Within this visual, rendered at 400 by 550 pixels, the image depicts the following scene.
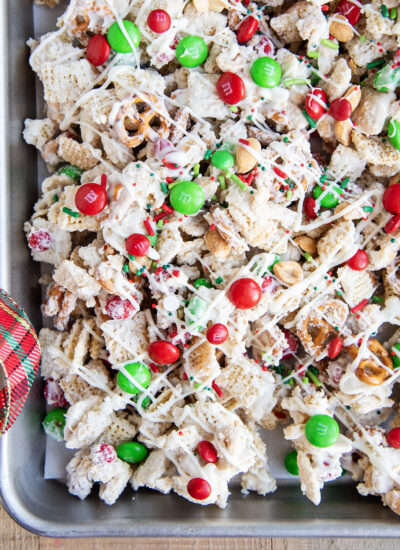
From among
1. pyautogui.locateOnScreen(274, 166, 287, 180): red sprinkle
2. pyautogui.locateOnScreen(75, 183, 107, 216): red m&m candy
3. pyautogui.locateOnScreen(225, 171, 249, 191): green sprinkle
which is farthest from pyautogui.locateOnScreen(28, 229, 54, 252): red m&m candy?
pyautogui.locateOnScreen(274, 166, 287, 180): red sprinkle

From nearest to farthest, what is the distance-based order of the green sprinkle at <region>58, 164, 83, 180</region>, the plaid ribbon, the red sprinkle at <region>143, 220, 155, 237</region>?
1. the plaid ribbon
2. the red sprinkle at <region>143, 220, 155, 237</region>
3. the green sprinkle at <region>58, 164, 83, 180</region>

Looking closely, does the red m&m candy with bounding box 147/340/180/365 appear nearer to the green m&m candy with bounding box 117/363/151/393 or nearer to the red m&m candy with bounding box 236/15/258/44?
the green m&m candy with bounding box 117/363/151/393

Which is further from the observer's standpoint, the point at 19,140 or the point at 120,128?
the point at 19,140

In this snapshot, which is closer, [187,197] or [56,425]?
[187,197]

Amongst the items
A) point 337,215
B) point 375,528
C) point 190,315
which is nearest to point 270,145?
point 337,215

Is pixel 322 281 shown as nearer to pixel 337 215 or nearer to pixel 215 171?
pixel 337 215

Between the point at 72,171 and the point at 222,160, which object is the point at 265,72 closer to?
the point at 222,160

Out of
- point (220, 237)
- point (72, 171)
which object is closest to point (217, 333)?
point (220, 237)
